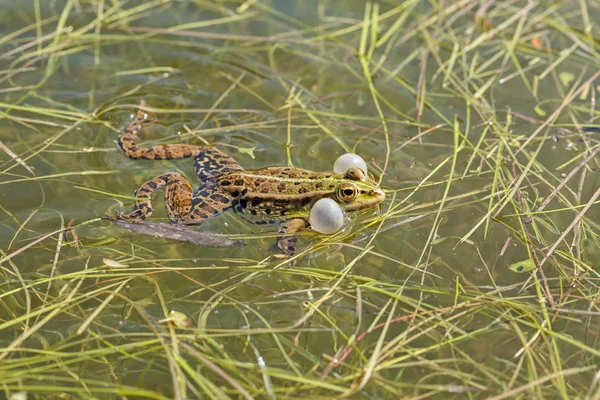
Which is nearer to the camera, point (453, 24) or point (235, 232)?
point (235, 232)

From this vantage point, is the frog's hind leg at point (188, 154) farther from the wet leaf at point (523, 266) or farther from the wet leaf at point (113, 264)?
the wet leaf at point (523, 266)

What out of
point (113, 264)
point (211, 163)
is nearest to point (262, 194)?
point (211, 163)

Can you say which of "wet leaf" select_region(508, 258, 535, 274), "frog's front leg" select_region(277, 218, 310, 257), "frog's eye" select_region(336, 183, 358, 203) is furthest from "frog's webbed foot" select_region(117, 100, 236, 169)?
"wet leaf" select_region(508, 258, 535, 274)

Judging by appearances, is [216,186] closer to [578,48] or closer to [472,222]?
[472,222]

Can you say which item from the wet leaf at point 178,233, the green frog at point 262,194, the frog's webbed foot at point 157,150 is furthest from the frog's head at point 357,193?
the frog's webbed foot at point 157,150

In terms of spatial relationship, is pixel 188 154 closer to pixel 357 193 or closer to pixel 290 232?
pixel 290 232

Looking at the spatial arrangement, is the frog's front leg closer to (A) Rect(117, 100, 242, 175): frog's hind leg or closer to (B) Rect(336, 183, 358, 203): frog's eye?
(B) Rect(336, 183, 358, 203): frog's eye

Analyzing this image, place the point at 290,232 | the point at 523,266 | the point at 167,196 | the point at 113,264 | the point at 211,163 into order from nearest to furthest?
the point at 113,264
the point at 523,266
the point at 290,232
the point at 167,196
the point at 211,163

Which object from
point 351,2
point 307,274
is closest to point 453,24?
point 351,2

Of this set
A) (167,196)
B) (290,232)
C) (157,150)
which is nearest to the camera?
(290,232)
